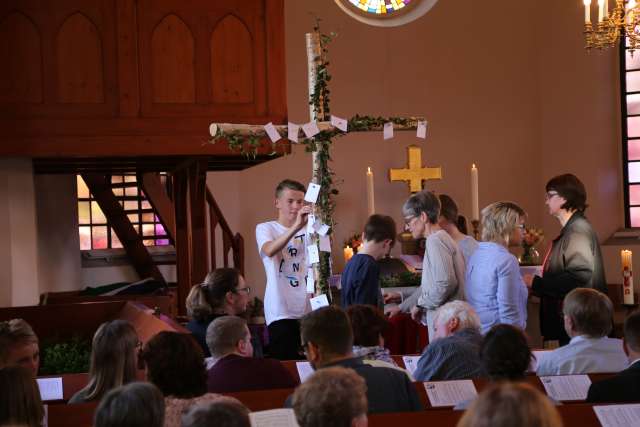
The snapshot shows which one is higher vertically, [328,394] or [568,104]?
[568,104]

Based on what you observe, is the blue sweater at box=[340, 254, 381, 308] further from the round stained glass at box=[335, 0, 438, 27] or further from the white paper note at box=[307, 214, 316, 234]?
the round stained glass at box=[335, 0, 438, 27]

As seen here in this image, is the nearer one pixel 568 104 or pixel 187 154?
pixel 187 154

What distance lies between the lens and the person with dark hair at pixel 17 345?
13.7 feet

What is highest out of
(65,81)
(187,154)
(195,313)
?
(65,81)

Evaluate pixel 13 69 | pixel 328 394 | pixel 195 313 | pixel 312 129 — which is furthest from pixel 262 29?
pixel 328 394

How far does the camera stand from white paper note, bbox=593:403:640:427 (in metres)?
3.35

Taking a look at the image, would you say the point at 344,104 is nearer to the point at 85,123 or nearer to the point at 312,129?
the point at 85,123

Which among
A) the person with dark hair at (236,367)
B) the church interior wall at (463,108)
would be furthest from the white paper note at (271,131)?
the church interior wall at (463,108)

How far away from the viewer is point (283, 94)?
7551 millimetres

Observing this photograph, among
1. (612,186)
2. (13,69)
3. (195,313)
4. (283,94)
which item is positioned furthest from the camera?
(612,186)

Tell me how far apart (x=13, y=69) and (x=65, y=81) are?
37cm

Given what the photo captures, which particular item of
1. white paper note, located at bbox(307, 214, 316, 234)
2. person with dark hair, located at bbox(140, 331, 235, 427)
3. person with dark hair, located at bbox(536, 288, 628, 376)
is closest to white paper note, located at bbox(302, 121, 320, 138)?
white paper note, located at bbox(307, 214, 316, 234)

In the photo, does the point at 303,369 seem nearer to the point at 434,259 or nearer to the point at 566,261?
the point at 434,259

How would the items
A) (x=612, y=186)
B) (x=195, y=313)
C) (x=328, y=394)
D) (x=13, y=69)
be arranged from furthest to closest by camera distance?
(x=612, y=186)
(x=13, y=69)
(x=195, y=313)
(x=328, y=394)
